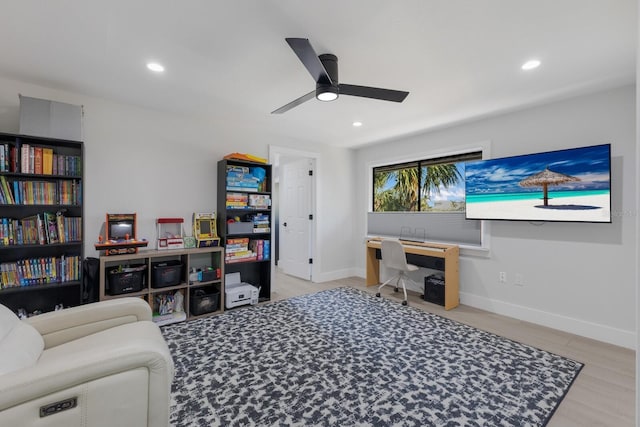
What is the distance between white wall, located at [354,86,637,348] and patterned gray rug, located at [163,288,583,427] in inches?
30.9

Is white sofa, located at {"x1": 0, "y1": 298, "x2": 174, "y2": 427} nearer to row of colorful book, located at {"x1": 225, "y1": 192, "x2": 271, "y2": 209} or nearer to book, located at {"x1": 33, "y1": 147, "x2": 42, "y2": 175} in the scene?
book, located at {"x1": 33, "y1": 147, "x2": 42, "y2": 175}

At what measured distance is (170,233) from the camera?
11.1 feet

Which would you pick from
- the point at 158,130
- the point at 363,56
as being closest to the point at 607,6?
the point at 363,56

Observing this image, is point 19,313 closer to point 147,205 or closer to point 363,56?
point 147,205

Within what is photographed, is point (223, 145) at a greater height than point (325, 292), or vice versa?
point (223, 145)

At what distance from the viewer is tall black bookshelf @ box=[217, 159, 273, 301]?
3566 millimetres

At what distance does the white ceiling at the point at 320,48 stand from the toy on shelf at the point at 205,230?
130 centimetres

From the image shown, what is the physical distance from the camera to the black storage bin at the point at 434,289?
3615 mm

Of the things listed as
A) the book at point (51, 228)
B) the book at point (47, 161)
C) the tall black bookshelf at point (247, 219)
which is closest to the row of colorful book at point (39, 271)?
the book at point (51, 228)

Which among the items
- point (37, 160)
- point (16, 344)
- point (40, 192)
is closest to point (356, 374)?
point (16, 344)

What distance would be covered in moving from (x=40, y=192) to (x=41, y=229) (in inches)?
12.8

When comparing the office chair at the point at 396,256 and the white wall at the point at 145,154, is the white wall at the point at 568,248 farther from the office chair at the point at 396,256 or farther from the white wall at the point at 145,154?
the white wall at the point at 145,154

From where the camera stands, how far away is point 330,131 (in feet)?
13.5

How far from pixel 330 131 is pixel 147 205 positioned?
2.50 meters
